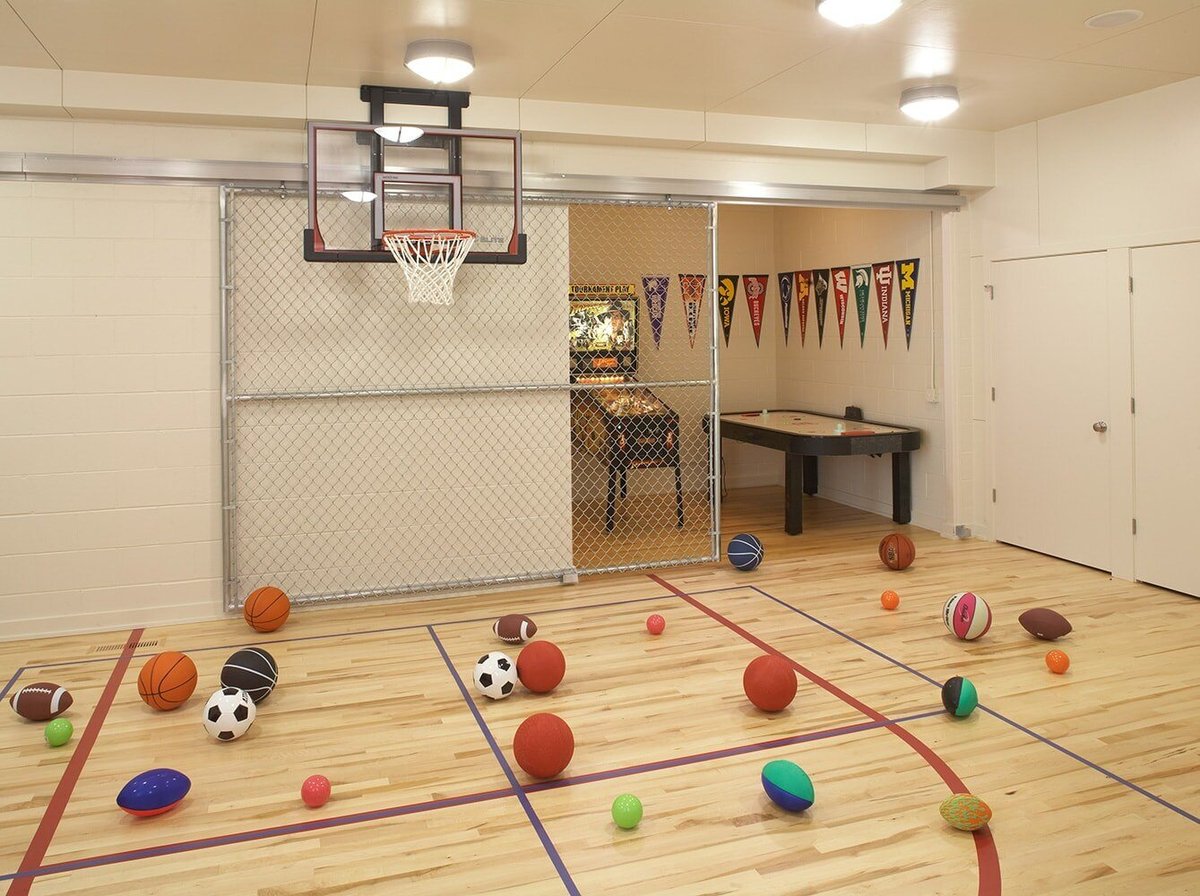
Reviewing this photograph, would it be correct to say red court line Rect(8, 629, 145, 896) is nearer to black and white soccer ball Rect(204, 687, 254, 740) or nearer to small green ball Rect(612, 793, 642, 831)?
black and white soccer ball Rect(204, 687, 254, 740)

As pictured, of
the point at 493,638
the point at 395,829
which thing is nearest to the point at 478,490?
the point at 493,638

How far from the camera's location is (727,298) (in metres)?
9.99

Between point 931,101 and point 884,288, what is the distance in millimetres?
2632

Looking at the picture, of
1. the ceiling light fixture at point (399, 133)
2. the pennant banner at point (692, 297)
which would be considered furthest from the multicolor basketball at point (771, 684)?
the pennant banner at point (692, 297)

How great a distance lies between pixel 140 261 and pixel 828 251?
19.9 feet

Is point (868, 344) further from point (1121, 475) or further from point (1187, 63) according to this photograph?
point (1187, 63)

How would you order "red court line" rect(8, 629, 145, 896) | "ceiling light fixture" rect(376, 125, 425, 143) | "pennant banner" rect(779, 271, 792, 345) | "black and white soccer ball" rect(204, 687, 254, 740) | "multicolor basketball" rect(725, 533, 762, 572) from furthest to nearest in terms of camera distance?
"pennant banner" rect(779, 271, 792, 345)
"multicolor basketball" rect(725, 533, 762, 572)
"ceiling light fixture" rect(376, 125, 425, 143)
"black and white soccer ball" rect(204, 687, 254, 740)
"red court line" rect(8, 629, 145, 896)

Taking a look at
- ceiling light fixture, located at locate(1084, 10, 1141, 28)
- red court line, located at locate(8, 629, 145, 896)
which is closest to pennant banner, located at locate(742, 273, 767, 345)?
ceiling light fixture, located at locate(1084, 10, 1141, 28)

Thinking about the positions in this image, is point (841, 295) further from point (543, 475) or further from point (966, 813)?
point (966, 813)

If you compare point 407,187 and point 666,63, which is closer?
point 666,63

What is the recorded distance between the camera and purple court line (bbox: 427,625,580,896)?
9.71 ft

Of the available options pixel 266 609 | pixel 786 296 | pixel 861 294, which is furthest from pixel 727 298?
pixel 266 609

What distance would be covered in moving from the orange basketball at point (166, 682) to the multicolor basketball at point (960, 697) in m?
3.29

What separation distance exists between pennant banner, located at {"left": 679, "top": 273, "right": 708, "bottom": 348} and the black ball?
5982 mm
